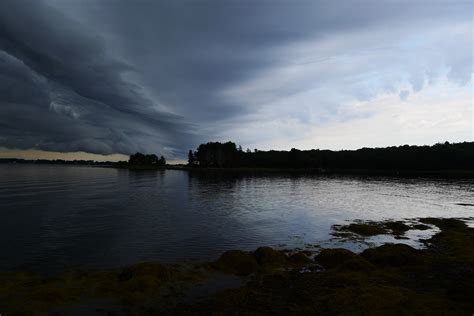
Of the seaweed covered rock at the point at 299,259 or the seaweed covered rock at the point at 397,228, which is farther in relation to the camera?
the seaweed covered rock at the point at 397,228

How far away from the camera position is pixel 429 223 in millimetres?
44062

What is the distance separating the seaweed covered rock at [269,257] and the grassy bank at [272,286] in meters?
0.09

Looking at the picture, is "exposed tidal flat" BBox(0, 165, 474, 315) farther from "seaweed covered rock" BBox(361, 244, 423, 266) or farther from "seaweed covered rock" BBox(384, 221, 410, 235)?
"seaweed covered rock" BBox(384, 221, 410, 235)

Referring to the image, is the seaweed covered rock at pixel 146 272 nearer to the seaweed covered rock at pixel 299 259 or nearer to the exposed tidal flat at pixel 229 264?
the exposed tidal flat at pixel 229 264

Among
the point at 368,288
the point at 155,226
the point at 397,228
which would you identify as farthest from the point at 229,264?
the point at 397,228

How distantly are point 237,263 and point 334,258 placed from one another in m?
8.26

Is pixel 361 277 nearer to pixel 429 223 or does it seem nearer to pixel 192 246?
pixel 192 246

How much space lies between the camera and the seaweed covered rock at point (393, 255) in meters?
23.5

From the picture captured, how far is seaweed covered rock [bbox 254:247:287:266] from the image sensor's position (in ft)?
80.1

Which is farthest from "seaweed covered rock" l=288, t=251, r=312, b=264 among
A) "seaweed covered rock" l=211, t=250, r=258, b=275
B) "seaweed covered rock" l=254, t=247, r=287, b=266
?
"seaweed covered rock" l=211, t=250, r=258, b=275

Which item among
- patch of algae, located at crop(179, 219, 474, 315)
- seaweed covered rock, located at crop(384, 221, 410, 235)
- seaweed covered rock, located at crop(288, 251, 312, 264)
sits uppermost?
patch of algae, located at crop(179, 219, 474, 315)

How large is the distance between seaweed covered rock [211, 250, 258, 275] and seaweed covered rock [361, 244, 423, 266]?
10.3m

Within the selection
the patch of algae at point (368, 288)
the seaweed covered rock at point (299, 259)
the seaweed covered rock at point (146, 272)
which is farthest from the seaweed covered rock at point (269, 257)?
the seaweed covered rock at point (146, 272)

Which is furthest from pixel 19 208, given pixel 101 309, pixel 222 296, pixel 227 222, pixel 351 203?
pixel 351 203
